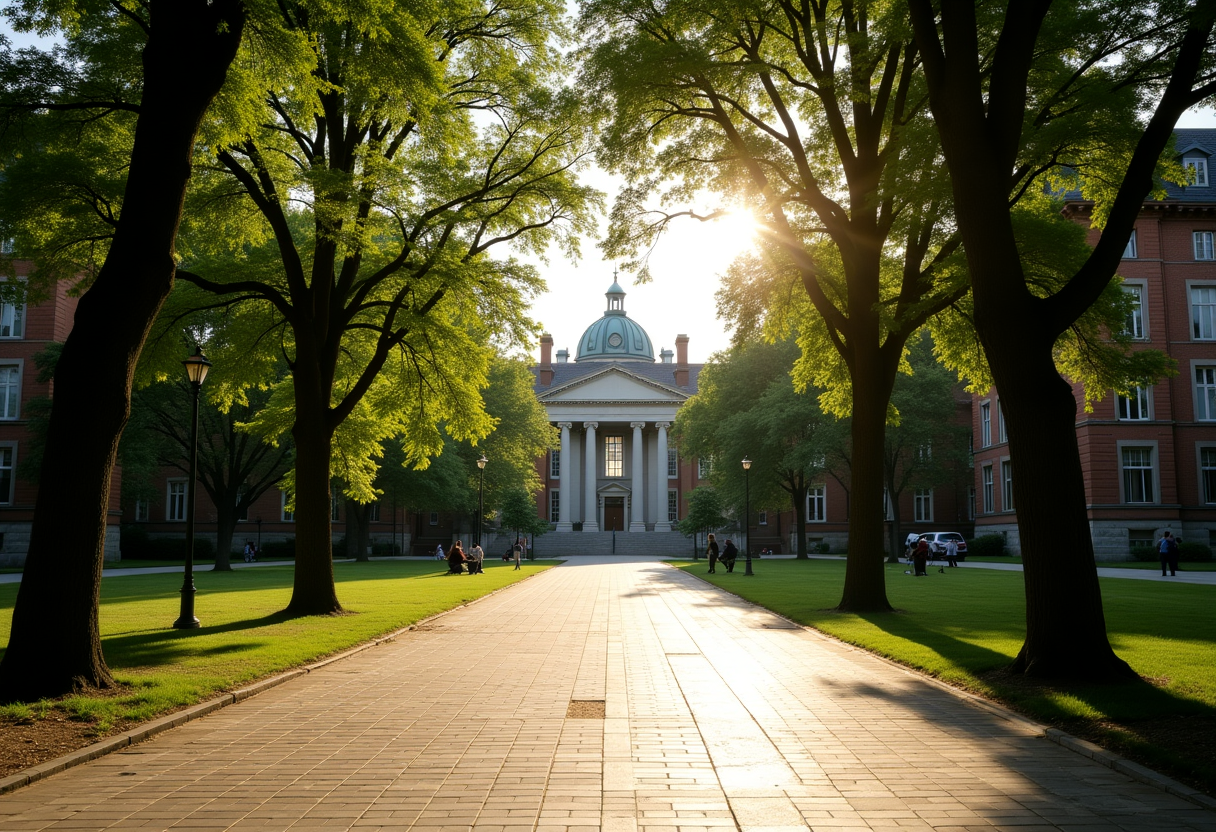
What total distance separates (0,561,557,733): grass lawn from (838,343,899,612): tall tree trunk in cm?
832

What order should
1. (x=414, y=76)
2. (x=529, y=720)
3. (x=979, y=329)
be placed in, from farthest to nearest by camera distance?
1. (x=414, y=76)
2. (x=979, y=329)
3. (x=529, y=720)

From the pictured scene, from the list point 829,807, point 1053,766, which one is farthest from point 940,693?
point 829,807

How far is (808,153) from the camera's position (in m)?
19.4

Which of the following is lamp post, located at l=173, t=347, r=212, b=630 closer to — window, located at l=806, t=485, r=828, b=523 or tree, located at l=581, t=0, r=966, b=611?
tree, located at l=581, t=0, r=966, b=611

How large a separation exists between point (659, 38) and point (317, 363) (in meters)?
8.64

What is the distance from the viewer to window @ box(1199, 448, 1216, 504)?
41.2m

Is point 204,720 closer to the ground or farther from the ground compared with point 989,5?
closer to the ground

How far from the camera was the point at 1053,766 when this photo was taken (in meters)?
6.38

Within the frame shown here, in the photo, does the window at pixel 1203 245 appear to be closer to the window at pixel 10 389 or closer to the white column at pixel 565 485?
the white column at pixel 565 485

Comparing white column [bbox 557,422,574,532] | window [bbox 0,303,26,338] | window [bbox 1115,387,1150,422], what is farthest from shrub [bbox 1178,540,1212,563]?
window [bbox 0,303,26,338]

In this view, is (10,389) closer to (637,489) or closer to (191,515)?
(191,515)

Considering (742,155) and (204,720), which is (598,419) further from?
(204,720)

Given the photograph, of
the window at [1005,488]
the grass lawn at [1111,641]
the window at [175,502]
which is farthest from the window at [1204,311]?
the window at [175,502]

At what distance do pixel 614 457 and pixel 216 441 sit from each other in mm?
43922
